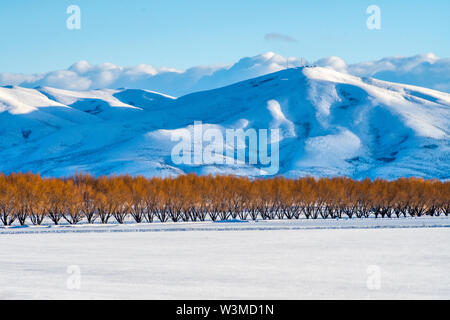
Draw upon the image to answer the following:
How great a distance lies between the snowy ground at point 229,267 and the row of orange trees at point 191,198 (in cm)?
1928

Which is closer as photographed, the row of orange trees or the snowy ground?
the snowy ground

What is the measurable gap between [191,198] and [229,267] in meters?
40.4

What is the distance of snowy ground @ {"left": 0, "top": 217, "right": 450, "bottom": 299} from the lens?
758 inches

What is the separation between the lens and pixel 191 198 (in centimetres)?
6512

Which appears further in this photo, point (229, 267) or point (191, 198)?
point (191, 198)

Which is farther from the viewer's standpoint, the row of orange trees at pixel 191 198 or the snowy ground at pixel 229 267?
the row of orange trees at pixel 191 198

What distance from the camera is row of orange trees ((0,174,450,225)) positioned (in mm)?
58719

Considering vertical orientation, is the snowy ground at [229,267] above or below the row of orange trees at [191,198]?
below

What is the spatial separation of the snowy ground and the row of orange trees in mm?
19278

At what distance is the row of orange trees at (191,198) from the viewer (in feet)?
193

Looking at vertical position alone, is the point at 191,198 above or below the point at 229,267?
above

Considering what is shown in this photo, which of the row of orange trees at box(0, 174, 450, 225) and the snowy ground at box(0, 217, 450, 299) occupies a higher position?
the row of orange trees at box(0, 174, 450, 225)
